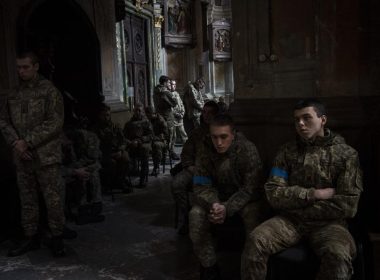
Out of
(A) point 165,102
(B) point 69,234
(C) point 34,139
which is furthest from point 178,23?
(C) point 34,139

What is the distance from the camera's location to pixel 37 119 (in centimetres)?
404

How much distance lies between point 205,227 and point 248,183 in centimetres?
44

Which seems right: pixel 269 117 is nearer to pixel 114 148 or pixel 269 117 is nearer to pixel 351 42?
pixel 351 42

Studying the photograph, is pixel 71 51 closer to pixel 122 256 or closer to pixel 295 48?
pixel 122 256

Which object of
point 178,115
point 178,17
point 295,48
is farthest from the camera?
point 178,17

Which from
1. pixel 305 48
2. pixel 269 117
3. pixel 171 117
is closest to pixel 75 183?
pixel 269 117

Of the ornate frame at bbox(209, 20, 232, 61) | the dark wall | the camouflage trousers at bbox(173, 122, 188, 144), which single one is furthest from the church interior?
the ornate frame at bbox(209, 20, 232, 61)

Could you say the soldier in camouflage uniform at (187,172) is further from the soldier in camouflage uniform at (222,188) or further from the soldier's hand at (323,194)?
the soldier's hand at (323,194)

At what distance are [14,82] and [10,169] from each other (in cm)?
117

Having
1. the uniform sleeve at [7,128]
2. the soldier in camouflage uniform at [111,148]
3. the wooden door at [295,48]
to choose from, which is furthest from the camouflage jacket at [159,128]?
the uniform sleeve at [7,128]

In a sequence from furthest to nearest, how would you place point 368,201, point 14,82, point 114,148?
point 114,148 → point 14,82 → point 368,201

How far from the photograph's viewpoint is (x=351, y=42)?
135 inches

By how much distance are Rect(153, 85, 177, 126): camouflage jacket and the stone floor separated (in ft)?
15.8

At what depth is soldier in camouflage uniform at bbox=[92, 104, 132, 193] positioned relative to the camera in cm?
654
